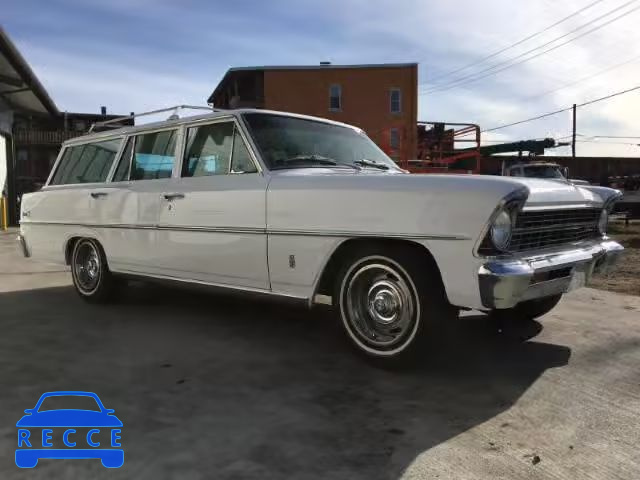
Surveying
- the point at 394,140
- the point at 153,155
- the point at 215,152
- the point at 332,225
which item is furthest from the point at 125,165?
the point at 394,140

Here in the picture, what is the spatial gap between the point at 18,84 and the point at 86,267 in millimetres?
14864

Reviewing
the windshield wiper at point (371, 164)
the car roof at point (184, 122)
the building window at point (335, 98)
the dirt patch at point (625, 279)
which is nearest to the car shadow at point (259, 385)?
the windshield wiper at point (371, 164)

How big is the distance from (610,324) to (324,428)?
326 centimetres

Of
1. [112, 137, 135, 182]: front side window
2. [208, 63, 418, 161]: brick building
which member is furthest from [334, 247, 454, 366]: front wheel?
[208, 63, 418, 161]: brick building

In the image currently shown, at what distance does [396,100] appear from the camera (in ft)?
118

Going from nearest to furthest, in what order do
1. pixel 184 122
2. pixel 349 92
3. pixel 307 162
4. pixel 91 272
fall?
pixel 307 162 < pixel 184 122 < pixel 91 272 < pixel 349 92

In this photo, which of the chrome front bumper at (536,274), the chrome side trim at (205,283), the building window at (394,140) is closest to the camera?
the chrome front bumper at (536,274)

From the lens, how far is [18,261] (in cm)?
962

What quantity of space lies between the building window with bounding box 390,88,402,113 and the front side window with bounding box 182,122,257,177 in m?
32.2

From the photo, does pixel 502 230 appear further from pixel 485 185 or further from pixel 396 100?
pixel 396 100

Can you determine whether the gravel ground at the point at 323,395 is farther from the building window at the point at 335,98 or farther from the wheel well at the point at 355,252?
the building window at the point at 335,98

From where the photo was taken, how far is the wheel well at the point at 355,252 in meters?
3.58

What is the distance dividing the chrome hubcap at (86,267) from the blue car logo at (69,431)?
2.74m


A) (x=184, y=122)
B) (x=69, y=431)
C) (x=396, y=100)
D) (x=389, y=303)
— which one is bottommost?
(x=69, y=431)
